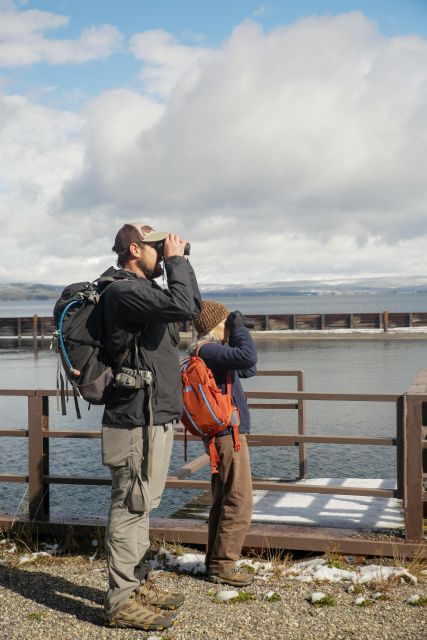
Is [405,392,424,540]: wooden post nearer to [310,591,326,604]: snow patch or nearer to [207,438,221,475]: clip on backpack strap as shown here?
[310,591,326,604]: snow patch

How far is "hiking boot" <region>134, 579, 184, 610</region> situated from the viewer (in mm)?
4477

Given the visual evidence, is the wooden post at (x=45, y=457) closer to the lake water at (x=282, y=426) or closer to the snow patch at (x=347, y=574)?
the lake water at (x=282, y=426)

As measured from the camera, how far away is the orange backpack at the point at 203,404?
478 centimetres

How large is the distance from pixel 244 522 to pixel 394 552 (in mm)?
1223

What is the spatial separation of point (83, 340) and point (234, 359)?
42.5 inches

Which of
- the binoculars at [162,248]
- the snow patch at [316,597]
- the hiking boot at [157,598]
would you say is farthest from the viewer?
the snow patch at [316,597]

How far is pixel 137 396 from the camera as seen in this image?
4.19m

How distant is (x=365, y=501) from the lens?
739 centimetres

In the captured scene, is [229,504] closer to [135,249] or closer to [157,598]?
[157,598]

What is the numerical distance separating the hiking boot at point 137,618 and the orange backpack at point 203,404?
3.53 feet

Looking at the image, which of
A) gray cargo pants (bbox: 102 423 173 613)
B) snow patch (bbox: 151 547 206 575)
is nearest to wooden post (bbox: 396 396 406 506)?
snow patch (bbox: 151 547 206 575)

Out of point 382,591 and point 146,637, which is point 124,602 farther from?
point 382,591

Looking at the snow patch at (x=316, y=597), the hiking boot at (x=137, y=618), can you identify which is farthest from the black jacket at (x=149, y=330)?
the snow patch at (x=316, y=597)

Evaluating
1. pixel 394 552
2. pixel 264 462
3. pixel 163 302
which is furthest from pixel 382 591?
pixel 264 462
